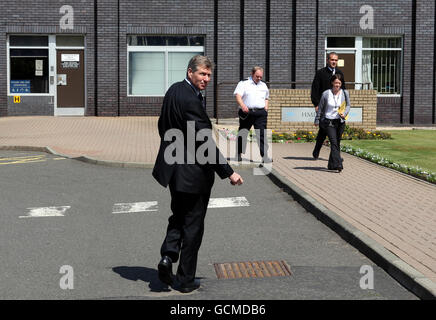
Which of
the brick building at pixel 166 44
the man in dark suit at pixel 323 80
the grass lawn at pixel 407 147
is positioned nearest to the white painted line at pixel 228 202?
the man in dark suit at pixel 323 80

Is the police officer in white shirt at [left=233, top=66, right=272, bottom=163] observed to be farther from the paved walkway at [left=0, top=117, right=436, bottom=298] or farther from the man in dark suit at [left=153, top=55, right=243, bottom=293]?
the man in dark suit at [left=153, top=55, right=243, bottom=293]

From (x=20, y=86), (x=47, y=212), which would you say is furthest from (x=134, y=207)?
(x=20, y=86)

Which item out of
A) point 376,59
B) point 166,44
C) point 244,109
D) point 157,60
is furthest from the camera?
point 376,59

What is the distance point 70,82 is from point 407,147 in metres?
12.5

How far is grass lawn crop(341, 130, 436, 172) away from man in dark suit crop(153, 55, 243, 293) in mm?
8610

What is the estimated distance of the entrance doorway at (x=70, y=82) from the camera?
25.5 meters

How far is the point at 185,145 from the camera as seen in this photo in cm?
612

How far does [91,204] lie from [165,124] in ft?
15.5

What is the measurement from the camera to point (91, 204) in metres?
10.6

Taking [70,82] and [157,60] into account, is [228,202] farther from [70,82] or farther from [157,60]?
[70,82]

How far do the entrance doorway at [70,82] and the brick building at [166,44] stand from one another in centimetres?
3

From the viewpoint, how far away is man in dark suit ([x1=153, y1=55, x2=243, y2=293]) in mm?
6090
